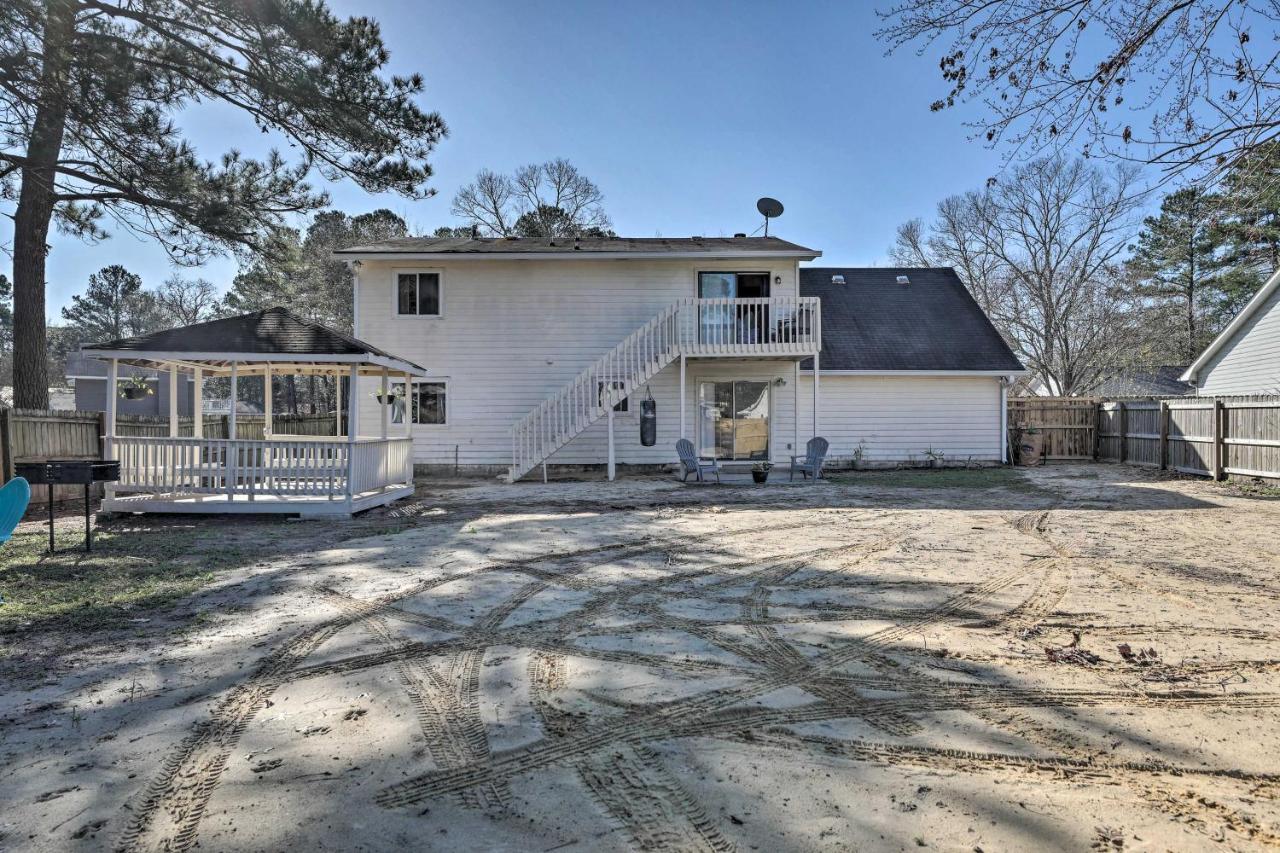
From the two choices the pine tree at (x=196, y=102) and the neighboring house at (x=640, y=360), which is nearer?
the pine tree at (x=196, y=102)

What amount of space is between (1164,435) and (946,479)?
576cm

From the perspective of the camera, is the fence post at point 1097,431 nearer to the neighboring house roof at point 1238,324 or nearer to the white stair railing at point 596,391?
the neighboring house roof at point 1238,324

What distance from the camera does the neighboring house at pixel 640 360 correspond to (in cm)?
1538

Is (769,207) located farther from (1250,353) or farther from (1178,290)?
(1178,290)

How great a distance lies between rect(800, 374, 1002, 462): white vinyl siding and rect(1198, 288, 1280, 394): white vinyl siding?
5.76 metres

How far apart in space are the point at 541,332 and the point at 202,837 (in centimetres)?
1482

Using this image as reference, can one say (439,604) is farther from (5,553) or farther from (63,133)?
(63,133)

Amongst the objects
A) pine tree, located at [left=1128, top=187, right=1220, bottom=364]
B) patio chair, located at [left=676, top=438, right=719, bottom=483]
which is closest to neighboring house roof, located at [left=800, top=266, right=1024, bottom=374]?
patio chair, located at [left=676, top=438, right=719, bottom=483]

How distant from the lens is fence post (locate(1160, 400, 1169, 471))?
1610 centimetres

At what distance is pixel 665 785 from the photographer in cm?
A: 260

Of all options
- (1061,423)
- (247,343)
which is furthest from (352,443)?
(1061,423)

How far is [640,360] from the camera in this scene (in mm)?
15133

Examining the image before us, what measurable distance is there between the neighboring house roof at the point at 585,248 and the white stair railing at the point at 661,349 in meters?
1.43

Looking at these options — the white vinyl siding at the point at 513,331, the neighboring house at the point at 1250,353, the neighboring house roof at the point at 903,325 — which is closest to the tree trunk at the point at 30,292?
the white vinyl siding at the point at 513,331
